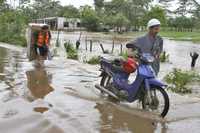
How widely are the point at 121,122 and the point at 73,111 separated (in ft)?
3.24

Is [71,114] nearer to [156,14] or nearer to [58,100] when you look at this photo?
[58,100]

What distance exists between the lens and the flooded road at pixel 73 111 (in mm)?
6707

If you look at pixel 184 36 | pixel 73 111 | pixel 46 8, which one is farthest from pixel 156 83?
pixel 46 8

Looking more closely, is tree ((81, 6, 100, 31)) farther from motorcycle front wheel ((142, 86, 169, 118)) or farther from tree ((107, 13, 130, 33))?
motorcycle front wheel ((142, 86, 169, 118))

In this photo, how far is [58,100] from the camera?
8742 millimetres

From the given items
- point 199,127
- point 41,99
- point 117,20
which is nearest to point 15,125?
point 41,99

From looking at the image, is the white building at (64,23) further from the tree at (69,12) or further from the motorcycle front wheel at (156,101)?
the motorcycle front wheel at (156,101)

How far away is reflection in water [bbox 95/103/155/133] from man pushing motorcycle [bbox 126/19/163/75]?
1159 mm

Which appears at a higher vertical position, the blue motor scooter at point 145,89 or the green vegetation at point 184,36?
the blue motor scooter at point 145,89

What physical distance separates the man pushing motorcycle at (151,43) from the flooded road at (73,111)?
1.08m

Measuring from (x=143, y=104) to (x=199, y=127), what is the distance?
128 cm

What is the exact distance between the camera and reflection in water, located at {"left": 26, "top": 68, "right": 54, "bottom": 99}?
9.49 meters

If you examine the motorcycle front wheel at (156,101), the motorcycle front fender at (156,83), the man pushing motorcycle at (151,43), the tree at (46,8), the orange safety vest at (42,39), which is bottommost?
the motorcycle front wheel at (156,101)

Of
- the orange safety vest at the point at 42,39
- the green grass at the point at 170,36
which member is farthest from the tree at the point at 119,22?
the orange safety vest at the point at 42,39
